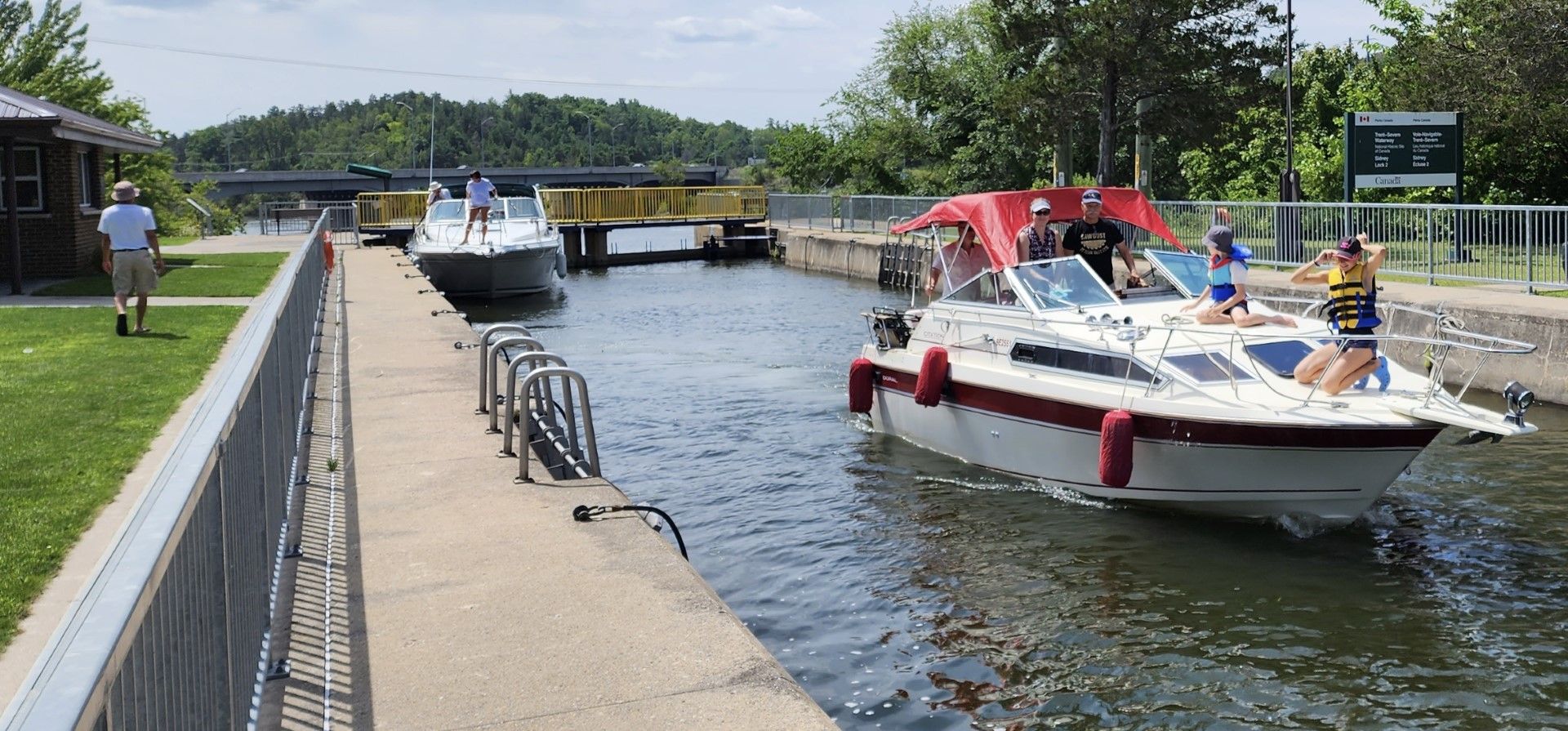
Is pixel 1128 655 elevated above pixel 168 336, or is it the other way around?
pixel 168 336

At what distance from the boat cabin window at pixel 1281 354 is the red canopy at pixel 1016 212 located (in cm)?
250

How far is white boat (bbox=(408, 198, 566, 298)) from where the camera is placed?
33.4m

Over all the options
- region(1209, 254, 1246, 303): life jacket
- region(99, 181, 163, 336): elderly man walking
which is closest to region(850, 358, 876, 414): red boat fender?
region(1209, 254, 1246, 303): life jacket

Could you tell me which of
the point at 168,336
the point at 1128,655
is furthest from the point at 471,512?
the point at 168,336

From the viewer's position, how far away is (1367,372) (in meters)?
10.8

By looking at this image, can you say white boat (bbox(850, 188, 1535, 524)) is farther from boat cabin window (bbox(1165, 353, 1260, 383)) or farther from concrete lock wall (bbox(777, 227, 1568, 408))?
concrete lock wall (bbox(777, 227, 1568, 408))

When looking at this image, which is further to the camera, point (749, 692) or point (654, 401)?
point (654, 401)

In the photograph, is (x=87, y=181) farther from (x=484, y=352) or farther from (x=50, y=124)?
(x=484, y=352)

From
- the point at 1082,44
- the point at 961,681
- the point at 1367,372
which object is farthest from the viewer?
the point at 1082,44

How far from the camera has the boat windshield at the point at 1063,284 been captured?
1310cm

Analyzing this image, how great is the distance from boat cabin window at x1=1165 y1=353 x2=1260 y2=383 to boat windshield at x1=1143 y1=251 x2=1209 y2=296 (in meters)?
2.06

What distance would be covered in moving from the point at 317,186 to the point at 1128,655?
4650 inches

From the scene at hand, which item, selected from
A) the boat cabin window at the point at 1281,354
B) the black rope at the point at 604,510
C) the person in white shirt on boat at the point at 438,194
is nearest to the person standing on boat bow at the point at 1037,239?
the boat cabin window at the point at 1281,354

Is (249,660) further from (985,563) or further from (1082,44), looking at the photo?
(1082,44)
